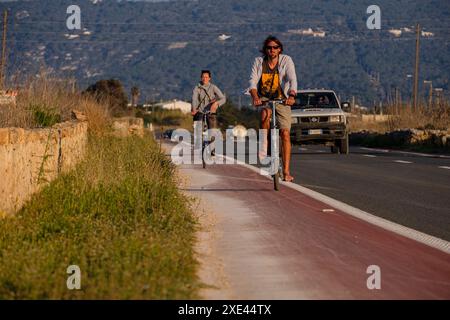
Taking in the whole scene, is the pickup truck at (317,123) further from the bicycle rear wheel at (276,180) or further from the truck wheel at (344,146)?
the bicycle rear wheel at (276,180)

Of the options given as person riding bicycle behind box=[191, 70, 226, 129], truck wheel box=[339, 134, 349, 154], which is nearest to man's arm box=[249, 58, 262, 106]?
person riding bicycle behind box=[191, 70, 226, 129]

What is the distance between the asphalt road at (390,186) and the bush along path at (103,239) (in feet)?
7.98

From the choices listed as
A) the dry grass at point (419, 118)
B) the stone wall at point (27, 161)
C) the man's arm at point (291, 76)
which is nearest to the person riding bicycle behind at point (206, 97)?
the stone wall at point (27, 161)

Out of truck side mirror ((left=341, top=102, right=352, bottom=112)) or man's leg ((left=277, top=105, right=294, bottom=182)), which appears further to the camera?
truck side mirror ((left=341, top=102, right=352, bottom=112))

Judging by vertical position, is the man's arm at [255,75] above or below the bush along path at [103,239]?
above

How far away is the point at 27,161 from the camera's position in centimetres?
1215

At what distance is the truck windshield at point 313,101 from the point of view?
30.3 metres

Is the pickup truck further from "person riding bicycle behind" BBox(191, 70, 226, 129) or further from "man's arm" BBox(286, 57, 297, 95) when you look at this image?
"man's arm" BBox(286, 57, 297, 95)

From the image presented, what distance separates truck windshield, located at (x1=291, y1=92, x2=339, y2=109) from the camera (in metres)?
30.3

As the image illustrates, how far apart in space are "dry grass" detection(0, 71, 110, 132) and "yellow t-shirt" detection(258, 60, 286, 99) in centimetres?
337
